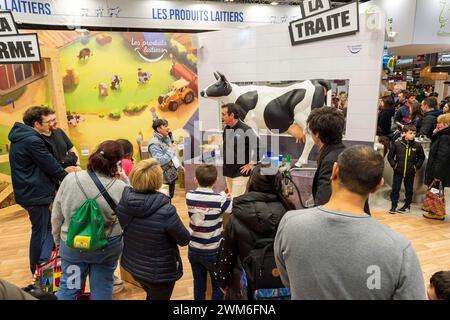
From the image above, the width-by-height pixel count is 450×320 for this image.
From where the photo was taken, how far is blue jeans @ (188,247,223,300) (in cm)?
226

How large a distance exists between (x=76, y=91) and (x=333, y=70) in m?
4.35

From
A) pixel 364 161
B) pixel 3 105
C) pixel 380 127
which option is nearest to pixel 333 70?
pixel 380 127

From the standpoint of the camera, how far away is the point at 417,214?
186 inches

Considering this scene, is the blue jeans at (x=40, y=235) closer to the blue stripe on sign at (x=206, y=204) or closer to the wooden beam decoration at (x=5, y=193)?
the blue stripe on sign at (x=206, y=204)

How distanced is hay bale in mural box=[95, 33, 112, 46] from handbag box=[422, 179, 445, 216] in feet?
18.5

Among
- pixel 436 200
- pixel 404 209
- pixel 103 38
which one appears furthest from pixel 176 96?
pixel 436 200

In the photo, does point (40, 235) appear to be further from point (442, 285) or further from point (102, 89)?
point (102, 89)

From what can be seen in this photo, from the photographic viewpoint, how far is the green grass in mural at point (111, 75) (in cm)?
599

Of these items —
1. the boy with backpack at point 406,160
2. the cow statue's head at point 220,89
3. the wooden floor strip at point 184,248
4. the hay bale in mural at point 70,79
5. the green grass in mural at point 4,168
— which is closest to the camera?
the wooden floor strip at point 184,248

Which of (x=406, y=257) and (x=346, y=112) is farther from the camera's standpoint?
(x=346, y=112)

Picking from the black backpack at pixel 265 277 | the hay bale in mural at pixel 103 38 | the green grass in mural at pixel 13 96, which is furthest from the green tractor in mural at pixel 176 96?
the black backpack at pixel 265 277

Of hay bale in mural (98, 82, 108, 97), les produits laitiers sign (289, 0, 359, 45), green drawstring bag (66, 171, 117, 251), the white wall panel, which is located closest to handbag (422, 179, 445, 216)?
the white wall panel

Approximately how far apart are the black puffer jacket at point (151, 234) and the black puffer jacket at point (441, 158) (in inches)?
154
